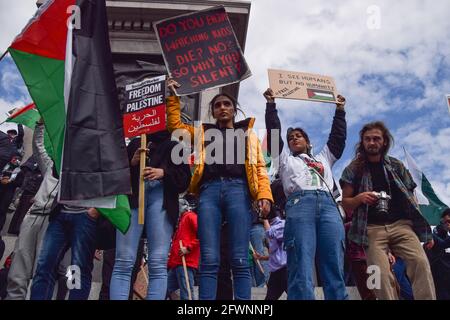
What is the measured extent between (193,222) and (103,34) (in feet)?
8.77

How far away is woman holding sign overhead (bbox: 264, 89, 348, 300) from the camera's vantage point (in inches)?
172

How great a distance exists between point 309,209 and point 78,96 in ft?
8.41

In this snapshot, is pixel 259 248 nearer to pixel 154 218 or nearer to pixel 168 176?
pixel 168 176

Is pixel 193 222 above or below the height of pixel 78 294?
above

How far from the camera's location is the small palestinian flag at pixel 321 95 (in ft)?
19.8

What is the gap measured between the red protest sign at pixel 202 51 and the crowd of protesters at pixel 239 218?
114 centimetres

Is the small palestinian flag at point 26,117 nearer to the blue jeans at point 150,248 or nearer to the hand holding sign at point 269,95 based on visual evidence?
the blue jeans at point 150,248

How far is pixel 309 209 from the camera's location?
464 cm

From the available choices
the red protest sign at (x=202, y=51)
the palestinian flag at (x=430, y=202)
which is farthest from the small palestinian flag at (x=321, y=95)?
the palestinian flag at (x=430, y=202)

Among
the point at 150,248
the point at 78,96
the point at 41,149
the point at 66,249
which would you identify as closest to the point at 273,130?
the point at 150,248

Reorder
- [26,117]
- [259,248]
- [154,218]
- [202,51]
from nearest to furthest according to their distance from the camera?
[154,218]
[202,51]
[259,248]
[26,117]

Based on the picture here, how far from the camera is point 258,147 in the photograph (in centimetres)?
510
